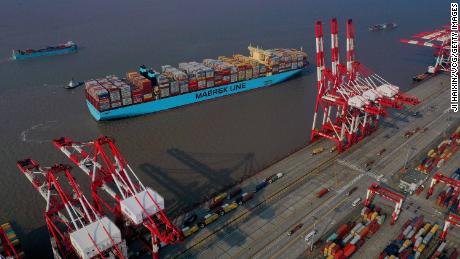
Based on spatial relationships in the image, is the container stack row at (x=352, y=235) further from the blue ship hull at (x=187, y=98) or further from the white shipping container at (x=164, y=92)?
the white shipping container at (x=164, y=92)

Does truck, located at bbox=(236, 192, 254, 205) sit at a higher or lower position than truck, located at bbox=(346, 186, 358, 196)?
higher

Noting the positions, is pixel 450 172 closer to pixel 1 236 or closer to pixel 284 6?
pixel 1 236

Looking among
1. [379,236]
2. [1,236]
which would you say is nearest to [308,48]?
[379,236]

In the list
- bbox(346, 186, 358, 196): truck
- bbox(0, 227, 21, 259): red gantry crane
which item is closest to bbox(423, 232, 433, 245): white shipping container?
bbox(346, 186, 358, 196): truck

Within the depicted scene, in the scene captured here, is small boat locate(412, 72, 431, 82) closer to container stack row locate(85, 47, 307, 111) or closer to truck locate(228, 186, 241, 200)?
container stack row locate(85, 47, 307, 111)

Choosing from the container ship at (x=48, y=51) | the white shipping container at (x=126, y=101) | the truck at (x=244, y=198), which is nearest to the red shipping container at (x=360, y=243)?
the truck at (x=244, y=198)

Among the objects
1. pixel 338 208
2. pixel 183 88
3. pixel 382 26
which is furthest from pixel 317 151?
pixel 382 26

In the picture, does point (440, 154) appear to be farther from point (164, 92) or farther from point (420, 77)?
point (164, 92)
